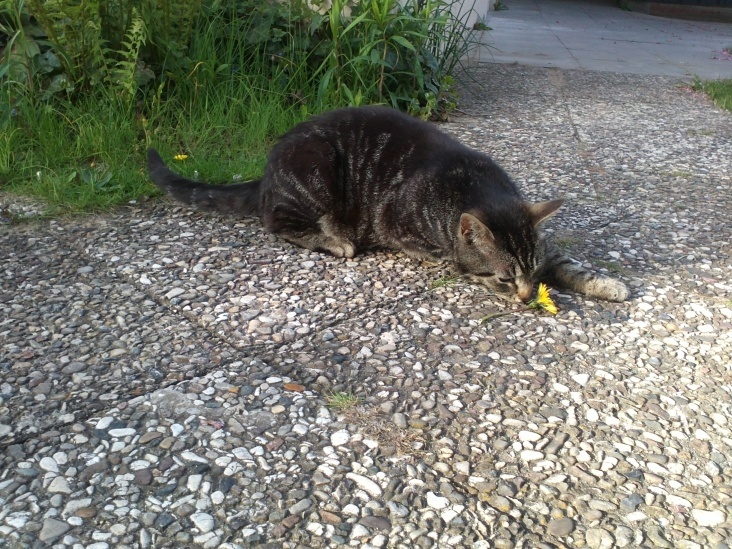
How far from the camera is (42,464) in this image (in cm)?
218

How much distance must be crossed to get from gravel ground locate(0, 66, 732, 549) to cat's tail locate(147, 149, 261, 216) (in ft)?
0.28

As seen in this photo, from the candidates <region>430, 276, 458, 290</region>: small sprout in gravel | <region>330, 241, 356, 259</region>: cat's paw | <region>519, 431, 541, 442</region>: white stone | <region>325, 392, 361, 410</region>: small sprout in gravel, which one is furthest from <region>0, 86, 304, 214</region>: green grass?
<region>519, 431, 541, 442</region>: white stone

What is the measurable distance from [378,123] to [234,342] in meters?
1.66

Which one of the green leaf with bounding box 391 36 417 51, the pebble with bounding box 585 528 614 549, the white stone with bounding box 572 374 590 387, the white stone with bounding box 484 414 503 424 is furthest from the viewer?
the green leaf with bounding box 391 36 417 51

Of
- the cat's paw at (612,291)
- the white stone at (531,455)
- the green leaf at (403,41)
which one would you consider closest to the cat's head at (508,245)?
the cat's paw at (612,291)

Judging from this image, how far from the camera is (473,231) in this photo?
339 cm

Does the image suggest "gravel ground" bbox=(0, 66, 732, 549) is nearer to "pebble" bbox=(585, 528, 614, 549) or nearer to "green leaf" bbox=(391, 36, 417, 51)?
"pebble" bbox=(585, 528, 614, 549)

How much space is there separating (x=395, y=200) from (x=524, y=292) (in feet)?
2.89

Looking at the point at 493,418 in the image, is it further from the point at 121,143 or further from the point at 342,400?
the point at 121,143

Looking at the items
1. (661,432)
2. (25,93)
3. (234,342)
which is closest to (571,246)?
(661,432)

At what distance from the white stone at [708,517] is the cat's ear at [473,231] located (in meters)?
1.55

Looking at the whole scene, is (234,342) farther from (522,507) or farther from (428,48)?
(428,48)

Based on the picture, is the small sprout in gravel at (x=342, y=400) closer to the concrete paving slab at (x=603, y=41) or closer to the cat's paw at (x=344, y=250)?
the cat's paw at (x=344, y=250)

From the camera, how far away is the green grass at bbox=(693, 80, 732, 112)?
7.46m
